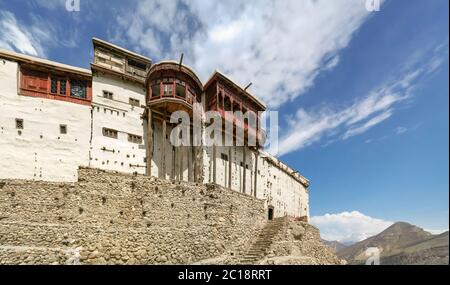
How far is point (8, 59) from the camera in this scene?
725 inches

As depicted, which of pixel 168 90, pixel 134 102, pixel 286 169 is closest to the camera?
pixel 168 90

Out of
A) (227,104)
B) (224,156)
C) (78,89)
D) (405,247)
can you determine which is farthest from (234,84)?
(405,247)

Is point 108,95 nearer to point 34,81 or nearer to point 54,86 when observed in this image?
point 54,86

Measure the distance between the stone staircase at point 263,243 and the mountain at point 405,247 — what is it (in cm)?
6157

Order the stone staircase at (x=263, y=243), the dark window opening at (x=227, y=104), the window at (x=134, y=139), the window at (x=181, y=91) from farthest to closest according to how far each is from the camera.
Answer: the dark window opening at (x=227, y=104) → the window at (x=181, y=91) → the window at (x=134, y=139) → the stone staircase at (x=263, y=243)

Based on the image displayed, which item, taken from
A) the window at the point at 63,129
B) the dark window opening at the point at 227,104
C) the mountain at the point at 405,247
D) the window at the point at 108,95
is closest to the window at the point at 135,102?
the window at the point at 108,95

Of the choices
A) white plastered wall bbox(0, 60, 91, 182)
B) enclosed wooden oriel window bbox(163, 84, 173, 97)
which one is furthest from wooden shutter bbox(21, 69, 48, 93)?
enclosed wooden oriel window bbox(163, 84, 173, 97)

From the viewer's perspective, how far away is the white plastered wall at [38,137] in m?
17.2

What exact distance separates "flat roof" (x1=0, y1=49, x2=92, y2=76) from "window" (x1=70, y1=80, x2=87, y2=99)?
2.70 ft

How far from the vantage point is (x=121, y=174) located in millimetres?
16750

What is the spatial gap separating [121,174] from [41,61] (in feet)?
37.4

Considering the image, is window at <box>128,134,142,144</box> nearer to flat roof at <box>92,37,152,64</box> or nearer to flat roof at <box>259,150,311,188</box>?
flat roof at <box>92,37,152,64</box>

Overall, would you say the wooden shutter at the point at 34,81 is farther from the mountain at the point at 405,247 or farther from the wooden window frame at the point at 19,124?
the mountain at the point at 405,247

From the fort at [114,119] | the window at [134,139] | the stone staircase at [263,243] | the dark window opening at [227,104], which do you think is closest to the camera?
the stone staircase at [263,243]
